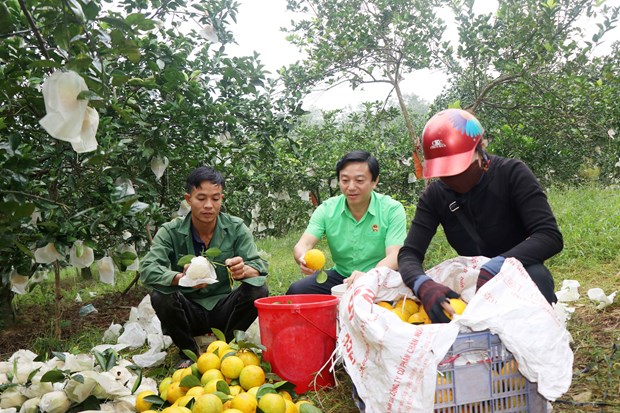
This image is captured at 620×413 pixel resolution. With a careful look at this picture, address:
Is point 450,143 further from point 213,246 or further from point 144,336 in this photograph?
point 144,336

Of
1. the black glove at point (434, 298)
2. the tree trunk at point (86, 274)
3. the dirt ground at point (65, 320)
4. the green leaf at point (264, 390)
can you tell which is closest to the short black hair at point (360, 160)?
the black glove at point (434, 298)

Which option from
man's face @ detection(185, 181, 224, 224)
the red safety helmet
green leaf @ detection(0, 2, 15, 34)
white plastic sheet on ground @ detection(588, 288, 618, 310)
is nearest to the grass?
white plastic sheet on ground @ detection(588, 288, 618, 310)

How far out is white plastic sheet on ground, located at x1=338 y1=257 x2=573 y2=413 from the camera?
153 cm

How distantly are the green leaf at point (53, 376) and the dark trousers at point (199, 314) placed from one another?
27.7 inches

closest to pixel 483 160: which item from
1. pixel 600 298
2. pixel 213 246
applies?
pixel 600 298

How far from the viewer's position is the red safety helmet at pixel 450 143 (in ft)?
6.35

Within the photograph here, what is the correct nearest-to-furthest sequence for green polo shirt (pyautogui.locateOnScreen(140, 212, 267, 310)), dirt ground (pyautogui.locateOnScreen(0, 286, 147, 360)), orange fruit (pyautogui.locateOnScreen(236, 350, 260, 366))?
orange fruit (pyautogui.locateOnScreen(236, 350, 260, 366)) → green polo shirt (pyautogui.locateOnScreen(140, 212, 267, 310)) → dirt ground (pyautogui.locateOnScreen(0, 286, 147, 360))

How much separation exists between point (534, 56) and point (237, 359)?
3.78 meters

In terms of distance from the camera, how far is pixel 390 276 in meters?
2.18

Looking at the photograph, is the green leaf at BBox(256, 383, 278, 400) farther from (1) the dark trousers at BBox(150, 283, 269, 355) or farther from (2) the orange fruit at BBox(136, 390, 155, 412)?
(1) the dark trousers at BBox(150, 283, 269, 355)

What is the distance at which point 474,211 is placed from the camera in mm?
2146

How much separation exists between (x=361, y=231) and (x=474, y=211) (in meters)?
0.88

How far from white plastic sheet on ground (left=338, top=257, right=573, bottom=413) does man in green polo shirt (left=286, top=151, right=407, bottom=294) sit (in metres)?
1.11

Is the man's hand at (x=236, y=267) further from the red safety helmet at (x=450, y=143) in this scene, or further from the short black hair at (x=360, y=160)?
the red safety helmet at (x=450, y=143)
